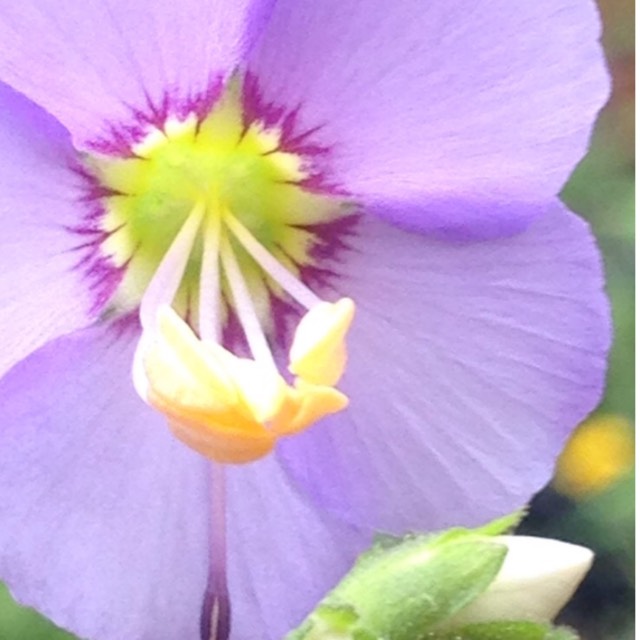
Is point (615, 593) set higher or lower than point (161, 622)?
lower

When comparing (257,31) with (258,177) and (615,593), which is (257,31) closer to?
(258,177)

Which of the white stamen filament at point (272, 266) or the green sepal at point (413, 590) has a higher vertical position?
the white stamen filament at point (272, 266)

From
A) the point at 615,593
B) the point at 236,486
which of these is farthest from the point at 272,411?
the point at 615,593

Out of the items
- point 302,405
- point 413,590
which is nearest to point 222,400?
point 302,405

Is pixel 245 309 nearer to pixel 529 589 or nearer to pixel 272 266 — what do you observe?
pixel 272 266

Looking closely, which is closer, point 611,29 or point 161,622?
point 161,622

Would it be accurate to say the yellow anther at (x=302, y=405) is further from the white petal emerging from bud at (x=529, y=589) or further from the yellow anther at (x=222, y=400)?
the white petal emerging from bud at (x=529, y=589)

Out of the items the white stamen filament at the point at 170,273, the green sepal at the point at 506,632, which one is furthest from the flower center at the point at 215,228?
the green sepal at the point at 506,632
